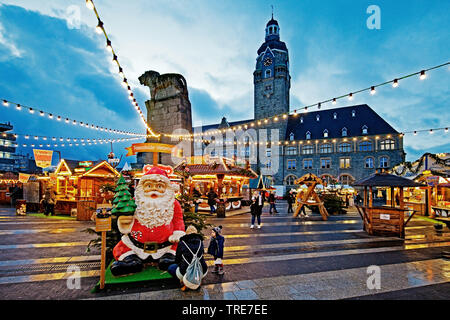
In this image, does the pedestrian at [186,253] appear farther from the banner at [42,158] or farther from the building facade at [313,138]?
the building facade at [313,138]

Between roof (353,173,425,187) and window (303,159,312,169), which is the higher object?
window (303,159,312,169)

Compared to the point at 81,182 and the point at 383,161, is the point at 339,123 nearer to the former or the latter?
the point at 383,161

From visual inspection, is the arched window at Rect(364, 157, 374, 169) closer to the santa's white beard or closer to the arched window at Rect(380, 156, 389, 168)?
the arched window at Rect(380, 156, 389, 168)

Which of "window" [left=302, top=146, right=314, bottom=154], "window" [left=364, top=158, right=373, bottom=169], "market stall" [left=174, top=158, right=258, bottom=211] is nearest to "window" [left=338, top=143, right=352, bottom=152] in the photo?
"window" [left=364, top=158, right=373, bottom=169]

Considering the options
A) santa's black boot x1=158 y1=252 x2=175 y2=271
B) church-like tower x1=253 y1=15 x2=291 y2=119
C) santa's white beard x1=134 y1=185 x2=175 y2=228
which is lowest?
santa's black boot x1=158 y1=252 x2=175 y2=271

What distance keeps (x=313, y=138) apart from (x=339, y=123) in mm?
5330

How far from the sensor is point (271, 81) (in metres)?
41.6

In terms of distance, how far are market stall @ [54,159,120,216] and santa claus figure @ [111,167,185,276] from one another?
853 cm

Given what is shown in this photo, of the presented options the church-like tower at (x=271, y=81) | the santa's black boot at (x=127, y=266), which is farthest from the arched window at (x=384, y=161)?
the santa's black boot at (x=127, y=266)

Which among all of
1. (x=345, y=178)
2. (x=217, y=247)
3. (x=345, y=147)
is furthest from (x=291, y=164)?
(x=217, y=247)

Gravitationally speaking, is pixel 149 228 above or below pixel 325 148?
below

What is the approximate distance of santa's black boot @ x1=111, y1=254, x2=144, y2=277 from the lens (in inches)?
149

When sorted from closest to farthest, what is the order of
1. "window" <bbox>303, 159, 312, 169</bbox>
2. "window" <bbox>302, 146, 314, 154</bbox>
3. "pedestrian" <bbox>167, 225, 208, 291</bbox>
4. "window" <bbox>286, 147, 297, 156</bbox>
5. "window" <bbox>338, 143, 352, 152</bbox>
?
"pedestrian" <bbox>167, 225, 208, 291</bbox>
"window" <bbox>338, 143, 352, 152</bbox>
"window" <bbox>303, 159, 312, 169</bbox>
"window" <bbox>302, 146, 314, 154</bbox>
"window" <bbox>286, 147, 297, 156</bbox>
